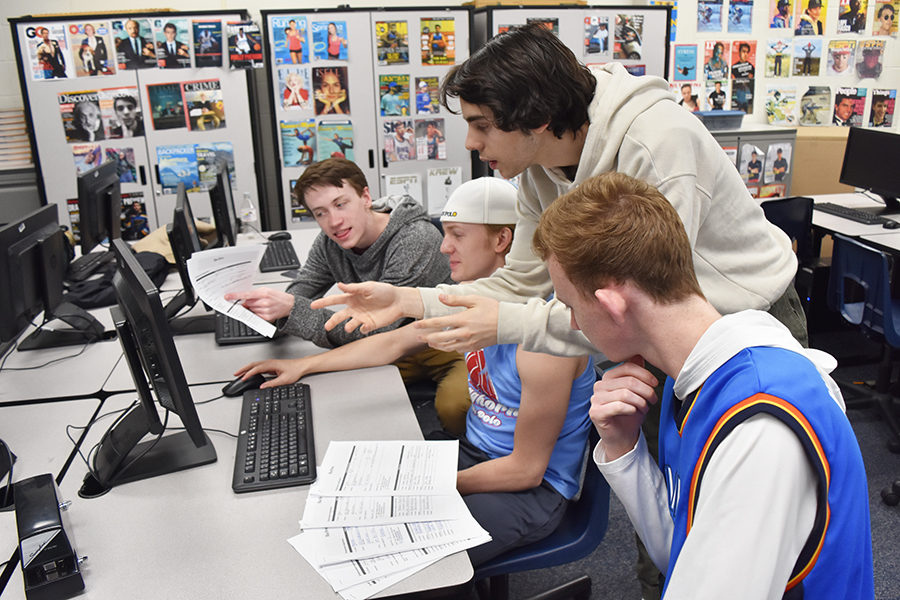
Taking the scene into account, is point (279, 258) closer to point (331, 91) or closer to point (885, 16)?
point (331, 91)

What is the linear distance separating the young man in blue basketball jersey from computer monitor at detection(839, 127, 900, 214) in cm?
336

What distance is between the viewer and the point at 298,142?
4477mm

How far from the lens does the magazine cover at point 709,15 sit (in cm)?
509

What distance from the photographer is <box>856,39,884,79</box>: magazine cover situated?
5.34 meters

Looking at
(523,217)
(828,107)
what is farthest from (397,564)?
(828,107)

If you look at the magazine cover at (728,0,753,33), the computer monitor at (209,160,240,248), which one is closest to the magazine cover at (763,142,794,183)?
the magazine cover at (728,0,753,33)

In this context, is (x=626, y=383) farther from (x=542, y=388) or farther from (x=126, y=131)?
(x=126, y=131)

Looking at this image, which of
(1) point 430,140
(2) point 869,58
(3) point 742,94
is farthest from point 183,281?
(2) point 869,58

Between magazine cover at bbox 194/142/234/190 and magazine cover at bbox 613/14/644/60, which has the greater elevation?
magazine cover at bbox 613/14/644/60

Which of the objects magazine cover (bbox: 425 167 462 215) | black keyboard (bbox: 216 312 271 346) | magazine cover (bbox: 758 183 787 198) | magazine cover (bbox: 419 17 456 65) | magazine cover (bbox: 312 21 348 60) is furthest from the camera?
magazine cover (bbox: 758 183 787 198)

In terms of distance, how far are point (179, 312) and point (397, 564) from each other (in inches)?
68.9

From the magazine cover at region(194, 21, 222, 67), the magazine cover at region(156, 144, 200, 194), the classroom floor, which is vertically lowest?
the classroom floor

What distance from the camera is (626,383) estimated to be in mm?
1043

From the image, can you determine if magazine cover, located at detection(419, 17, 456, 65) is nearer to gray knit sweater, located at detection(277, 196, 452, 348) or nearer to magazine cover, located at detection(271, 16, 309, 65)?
magazine cover, located at detection(271, 16, 309, 65)
